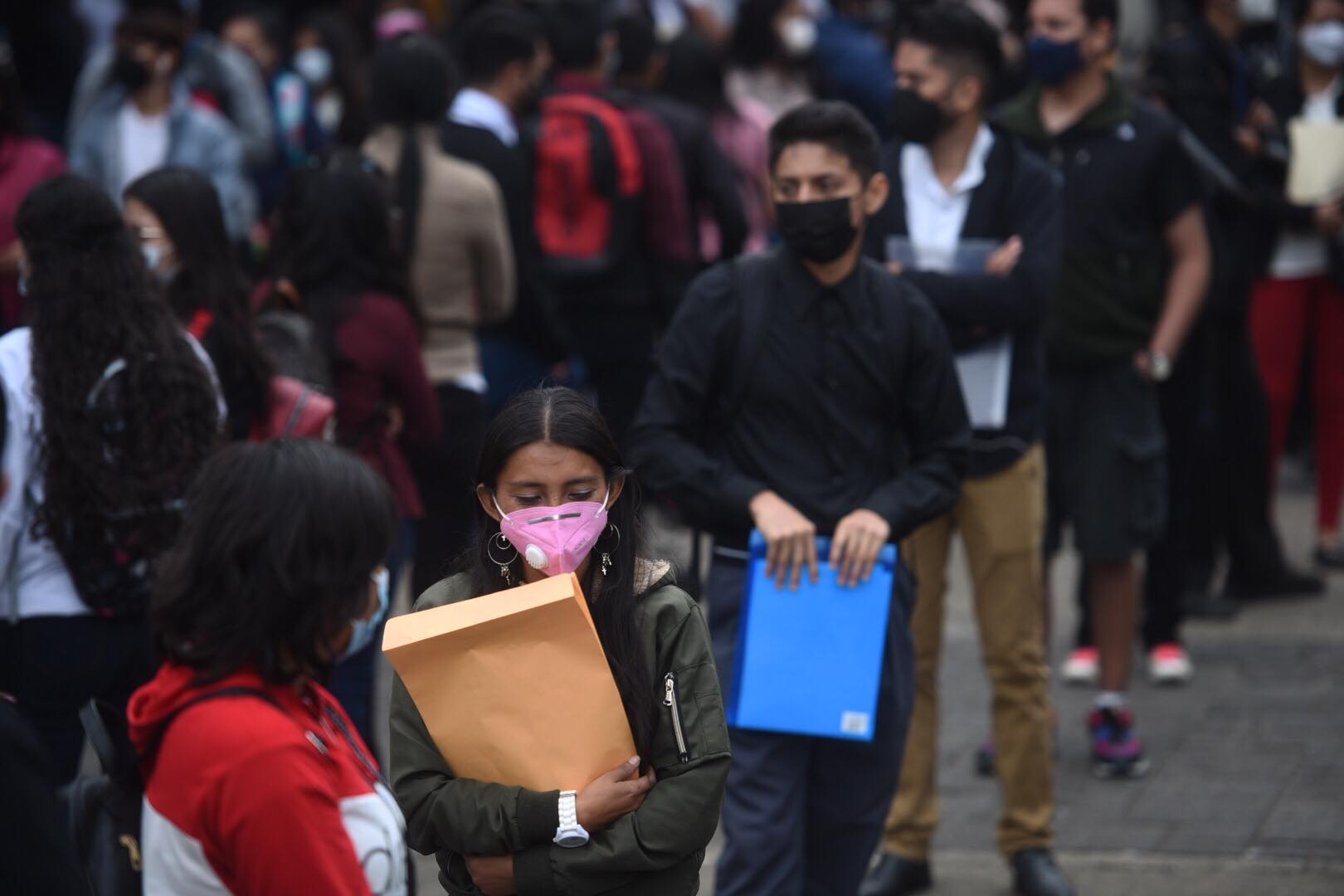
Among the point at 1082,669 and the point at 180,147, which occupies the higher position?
the point at 180,147

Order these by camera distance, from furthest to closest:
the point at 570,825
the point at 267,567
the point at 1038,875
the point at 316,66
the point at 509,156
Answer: the point at 316,66 < the point at 509,156 < the point at 1038,875 < the point at 570,825 < the point at 267,567

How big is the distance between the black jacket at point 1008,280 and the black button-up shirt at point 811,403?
2.02 feet

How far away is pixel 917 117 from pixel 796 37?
16.9ft

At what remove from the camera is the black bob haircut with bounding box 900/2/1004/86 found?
15.8ft

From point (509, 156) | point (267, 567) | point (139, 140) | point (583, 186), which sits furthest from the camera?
point (139, 140)

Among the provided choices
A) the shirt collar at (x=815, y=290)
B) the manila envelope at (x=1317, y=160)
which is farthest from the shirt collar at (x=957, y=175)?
the manila envelope at (x=1317, y=160)

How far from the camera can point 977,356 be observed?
4.77m

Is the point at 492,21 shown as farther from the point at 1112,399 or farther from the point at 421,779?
the point at 421,779

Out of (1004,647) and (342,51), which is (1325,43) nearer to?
(1004,647)

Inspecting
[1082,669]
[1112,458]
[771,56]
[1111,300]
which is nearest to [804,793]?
[1112,458]

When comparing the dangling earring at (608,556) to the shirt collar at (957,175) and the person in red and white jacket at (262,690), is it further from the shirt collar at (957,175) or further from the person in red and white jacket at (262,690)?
the shirt collar at (957,175)

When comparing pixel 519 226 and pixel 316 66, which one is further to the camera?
pixel 316 66

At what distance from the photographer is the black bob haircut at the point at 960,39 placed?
4.82m

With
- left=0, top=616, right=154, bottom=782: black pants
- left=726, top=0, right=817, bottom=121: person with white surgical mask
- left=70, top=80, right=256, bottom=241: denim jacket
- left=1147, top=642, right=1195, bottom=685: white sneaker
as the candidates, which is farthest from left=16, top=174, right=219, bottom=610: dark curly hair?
left=726, top=0, right=817, bottom=121: person with white surgical mask
